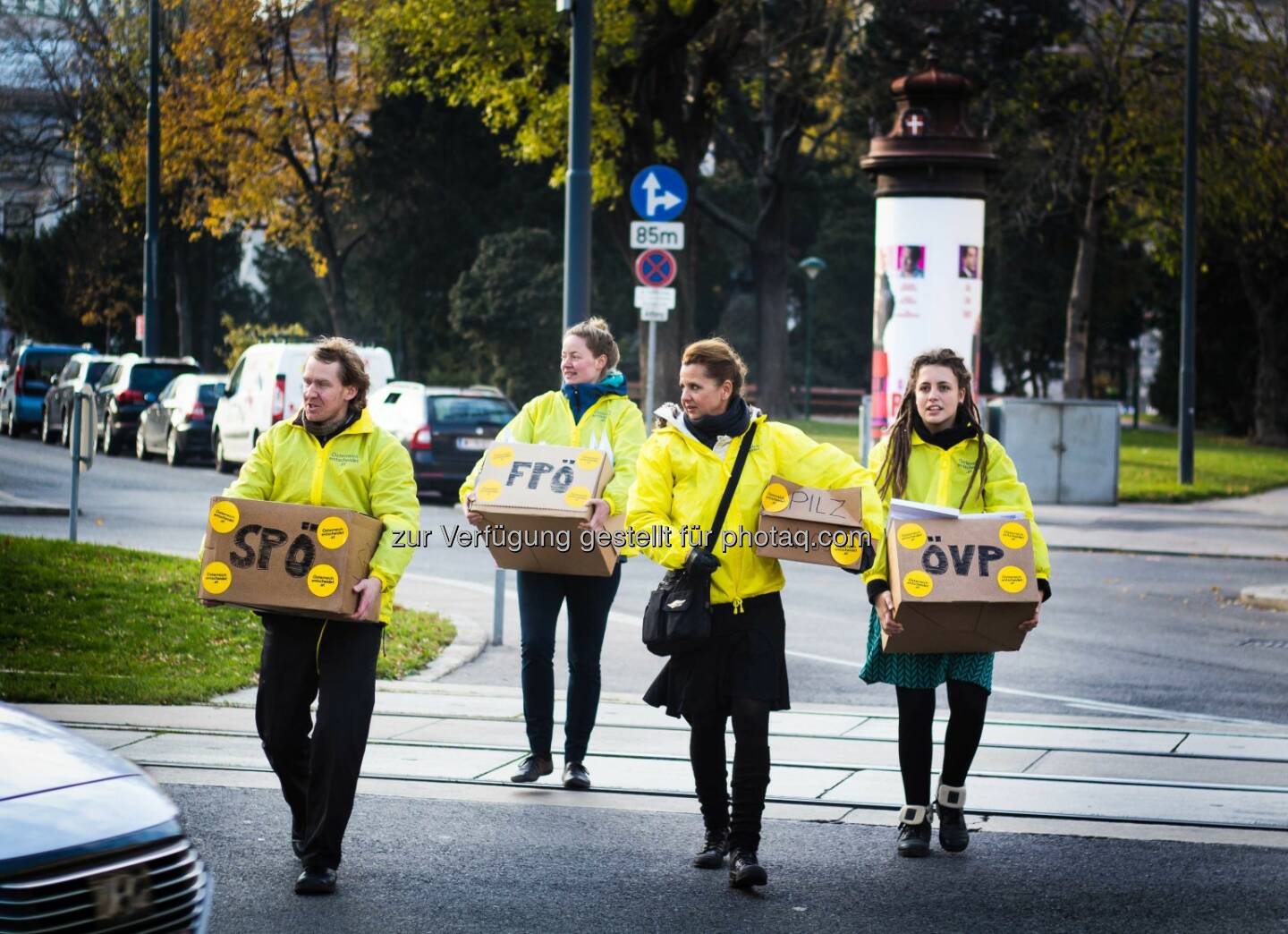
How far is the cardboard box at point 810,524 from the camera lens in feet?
20.3

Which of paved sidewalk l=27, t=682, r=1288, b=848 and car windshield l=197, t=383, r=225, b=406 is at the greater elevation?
car windshield l=197, t=383, r=225, b=406

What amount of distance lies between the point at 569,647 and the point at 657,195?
8914 millimetres

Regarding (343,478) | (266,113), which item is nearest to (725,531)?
(343,478)

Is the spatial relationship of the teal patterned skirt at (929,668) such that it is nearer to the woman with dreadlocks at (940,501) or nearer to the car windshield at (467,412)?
the woman with dreadlocks at (940,501)

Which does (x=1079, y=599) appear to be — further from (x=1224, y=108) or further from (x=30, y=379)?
(x=30, y=379)

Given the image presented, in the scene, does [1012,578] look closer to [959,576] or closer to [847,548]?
[959,576]

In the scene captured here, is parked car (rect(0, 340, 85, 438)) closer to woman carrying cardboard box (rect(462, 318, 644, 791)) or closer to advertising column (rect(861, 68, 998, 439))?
advertising column (rect(861, 68, 998, 439))

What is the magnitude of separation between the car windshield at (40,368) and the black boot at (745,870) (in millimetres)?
32560

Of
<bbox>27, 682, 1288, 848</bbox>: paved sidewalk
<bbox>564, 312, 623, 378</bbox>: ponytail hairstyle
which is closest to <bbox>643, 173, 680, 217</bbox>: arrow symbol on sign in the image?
<bbox>27, 682, 1288, 848</bbox>: paved sidewalk

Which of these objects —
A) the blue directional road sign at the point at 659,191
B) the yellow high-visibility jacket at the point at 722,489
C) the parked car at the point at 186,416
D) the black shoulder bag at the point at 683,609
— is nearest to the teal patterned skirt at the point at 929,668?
the yellow high-visibility jacket at the point at 722,489

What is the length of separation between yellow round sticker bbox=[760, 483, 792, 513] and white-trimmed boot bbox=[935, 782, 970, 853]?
1.29 meters

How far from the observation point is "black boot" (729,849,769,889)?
603 centimetres

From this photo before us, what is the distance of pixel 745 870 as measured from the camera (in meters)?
6.03

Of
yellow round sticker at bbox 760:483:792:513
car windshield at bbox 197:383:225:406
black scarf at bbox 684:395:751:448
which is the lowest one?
yellow round sticker at bbox 760:483:792:513
